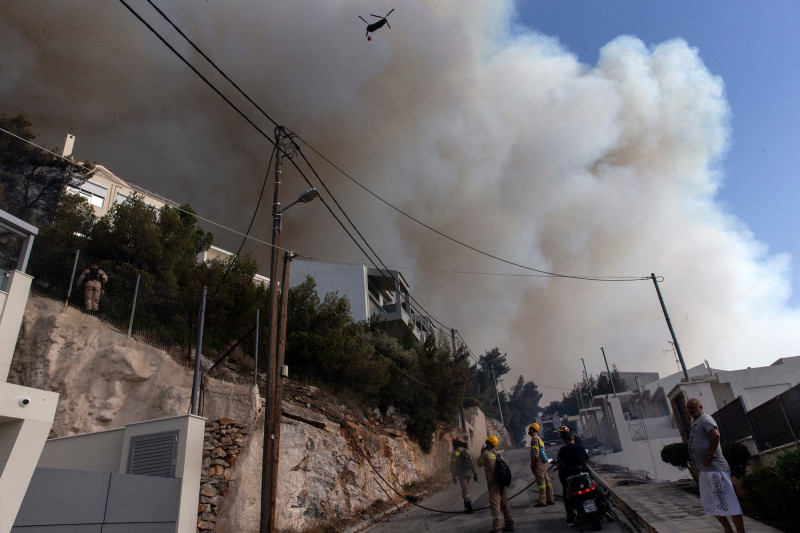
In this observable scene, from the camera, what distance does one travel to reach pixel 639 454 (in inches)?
1139

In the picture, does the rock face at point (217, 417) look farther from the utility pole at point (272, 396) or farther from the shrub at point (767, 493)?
the shrub at point (767, 493)

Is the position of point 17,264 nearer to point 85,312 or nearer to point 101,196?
point 85,312

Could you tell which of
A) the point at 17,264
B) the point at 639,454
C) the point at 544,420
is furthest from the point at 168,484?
the point at 544,420

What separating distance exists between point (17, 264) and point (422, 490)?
14.1 meters

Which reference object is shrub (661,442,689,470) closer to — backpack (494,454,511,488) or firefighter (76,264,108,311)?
backpack (494,454,511,488)

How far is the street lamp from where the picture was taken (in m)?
8.75

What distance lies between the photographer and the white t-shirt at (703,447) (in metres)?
5.92

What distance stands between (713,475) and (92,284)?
1529 centimetres

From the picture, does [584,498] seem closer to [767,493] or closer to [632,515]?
[632,515]

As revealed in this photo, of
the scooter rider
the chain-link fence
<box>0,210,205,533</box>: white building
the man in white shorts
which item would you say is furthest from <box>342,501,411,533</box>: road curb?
the man in white shorts

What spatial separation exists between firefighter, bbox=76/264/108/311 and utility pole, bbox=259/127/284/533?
6741 millimetres

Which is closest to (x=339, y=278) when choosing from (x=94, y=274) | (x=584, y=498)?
(x=94, y=274)

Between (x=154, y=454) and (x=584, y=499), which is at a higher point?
(x=154, y=454)

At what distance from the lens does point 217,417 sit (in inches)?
480
